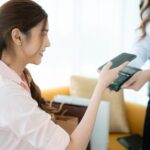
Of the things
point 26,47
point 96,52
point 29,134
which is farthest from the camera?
point 96,52

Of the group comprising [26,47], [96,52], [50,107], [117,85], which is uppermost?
[26,47]

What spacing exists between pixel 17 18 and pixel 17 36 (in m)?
0.06

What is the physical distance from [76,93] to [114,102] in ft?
0.91

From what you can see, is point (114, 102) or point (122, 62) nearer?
point (122, 62)

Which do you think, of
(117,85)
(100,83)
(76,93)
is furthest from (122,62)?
(76,93)

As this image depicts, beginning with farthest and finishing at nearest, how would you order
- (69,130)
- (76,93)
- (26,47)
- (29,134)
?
(76,93) < (69,130) < (26,47) < (29,134)

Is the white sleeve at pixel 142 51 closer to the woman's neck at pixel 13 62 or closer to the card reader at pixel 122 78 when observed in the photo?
the card reader at pixel 122 78

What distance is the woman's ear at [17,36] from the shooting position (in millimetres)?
1079

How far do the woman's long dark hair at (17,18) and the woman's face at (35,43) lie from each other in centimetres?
2

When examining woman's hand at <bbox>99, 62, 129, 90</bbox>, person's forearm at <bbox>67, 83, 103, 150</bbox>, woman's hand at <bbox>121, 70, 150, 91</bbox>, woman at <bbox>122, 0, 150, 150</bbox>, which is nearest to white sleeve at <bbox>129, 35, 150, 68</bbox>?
woman at <bbox>122, 0, 150, 150</bbox>

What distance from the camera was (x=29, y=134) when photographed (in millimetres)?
982

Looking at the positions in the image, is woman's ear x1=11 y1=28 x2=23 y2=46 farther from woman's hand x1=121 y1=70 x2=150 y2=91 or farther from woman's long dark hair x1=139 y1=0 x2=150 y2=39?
woman's long dark hair x1=139 y1=0 x2=150 y2=39

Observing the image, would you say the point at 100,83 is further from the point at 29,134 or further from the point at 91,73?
the point at 91,73

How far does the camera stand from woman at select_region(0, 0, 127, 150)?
98cm
